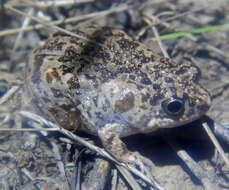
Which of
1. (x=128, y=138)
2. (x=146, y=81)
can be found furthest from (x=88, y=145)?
(x=146, y=81)

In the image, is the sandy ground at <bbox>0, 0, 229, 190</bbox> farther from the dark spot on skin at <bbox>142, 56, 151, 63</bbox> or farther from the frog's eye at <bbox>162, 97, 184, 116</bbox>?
the dark spot on skin at <bbox>142, 56, 151, 63</bbox>

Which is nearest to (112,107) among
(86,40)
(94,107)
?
(94,107)

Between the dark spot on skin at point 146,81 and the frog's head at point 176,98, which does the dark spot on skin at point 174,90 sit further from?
the dark spot on skin at point 146,81

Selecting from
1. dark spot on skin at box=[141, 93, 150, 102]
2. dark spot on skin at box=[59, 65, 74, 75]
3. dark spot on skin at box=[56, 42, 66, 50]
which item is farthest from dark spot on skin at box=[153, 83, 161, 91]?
dark spot on skin at box=[56, 42, 66, 50]

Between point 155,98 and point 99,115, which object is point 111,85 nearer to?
point 99,115

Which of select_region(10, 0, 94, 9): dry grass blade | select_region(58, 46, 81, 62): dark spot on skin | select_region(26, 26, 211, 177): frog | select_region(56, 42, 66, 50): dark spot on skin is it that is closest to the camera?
select_region(26, 26, 211, 177): frog

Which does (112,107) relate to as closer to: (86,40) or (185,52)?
(86,40)

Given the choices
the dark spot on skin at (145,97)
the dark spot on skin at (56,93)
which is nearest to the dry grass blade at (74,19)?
the dark spot on skin at (56,93)
